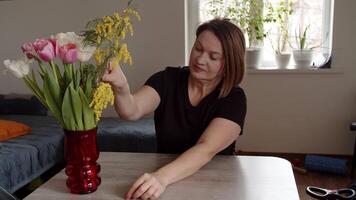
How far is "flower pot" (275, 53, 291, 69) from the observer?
127 inches

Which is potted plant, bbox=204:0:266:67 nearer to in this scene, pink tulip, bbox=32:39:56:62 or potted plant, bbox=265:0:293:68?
potted plant, bbox=265:0:293:68

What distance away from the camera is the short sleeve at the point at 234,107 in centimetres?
130

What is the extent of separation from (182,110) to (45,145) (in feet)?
4.87

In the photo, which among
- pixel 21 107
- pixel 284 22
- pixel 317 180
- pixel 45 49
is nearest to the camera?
pixel 45 49

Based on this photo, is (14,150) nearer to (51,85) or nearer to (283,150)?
(51,85)

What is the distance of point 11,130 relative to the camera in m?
2.63

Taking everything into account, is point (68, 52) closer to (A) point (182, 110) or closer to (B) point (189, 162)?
(B) point (189, 162)

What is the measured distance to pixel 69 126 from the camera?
3.18 ft

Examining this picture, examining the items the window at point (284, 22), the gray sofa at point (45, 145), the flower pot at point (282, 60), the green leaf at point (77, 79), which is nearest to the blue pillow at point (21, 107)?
the gray sofa at point (45, 145)

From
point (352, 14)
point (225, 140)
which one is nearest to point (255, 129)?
point (352, 14)

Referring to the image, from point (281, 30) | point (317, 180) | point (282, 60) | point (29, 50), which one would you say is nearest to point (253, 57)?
point (282, 60)

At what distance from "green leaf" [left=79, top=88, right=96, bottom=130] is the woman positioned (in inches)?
7.5

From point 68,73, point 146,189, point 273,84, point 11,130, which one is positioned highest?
point 68,73

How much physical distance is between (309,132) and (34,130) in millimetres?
2368
